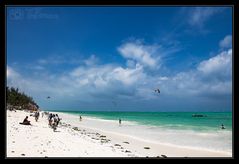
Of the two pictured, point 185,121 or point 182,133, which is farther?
point 185,121

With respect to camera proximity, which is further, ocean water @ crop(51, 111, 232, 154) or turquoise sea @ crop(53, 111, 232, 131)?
turquoise sea @ crop(53, 111, 232, 131)

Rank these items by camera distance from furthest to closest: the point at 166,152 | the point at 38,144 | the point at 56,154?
the point at 166,152, the point at 38,144, the point at 56,154

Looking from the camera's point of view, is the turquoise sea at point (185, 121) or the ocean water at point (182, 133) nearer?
the ocean water at point (182, 133)
